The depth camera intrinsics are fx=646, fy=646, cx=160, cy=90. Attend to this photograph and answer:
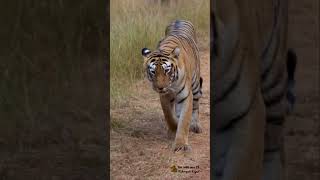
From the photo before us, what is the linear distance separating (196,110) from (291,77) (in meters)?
0.63

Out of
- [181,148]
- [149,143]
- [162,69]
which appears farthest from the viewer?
[162,69]

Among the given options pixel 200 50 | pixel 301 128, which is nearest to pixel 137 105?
pixel 200 50

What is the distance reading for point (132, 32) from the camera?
1920mm

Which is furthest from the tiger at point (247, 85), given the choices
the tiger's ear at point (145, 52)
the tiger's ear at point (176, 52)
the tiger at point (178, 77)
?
the tiger's ear at point (176, 52)

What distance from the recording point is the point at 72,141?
146 centimetres

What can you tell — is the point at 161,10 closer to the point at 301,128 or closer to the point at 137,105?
the point at 137,105

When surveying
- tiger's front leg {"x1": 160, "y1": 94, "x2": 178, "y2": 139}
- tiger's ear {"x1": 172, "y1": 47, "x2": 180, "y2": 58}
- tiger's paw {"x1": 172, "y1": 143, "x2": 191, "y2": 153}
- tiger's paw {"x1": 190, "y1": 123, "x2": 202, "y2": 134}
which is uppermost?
tiger's ear {"x1": 172, "y1": 47, "x2": 180, "y2": 58}

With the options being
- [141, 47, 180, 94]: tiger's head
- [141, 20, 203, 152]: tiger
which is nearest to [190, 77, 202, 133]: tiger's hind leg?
[141, 20, 203, 152]: tiger

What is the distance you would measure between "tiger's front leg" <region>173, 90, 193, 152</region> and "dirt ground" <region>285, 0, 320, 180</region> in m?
0.37

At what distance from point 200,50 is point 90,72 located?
0.57 meters

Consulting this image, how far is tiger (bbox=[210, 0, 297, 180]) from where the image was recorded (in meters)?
1.15

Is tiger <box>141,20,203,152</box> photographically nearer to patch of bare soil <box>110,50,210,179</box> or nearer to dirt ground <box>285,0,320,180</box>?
patch of bare soil <box>110,50,210,179</box>

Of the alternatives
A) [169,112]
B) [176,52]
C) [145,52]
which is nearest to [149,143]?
[169,112]

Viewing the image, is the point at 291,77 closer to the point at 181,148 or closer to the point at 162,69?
the point at 181,148
